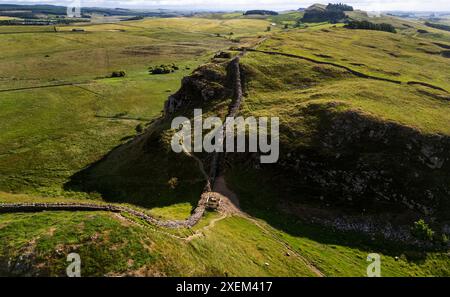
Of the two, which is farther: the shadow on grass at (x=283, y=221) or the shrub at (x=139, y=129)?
the shrub at (x=139, y=129)

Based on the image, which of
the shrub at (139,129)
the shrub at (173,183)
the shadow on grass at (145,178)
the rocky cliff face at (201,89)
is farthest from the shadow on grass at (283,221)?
the shrub at (139,129)

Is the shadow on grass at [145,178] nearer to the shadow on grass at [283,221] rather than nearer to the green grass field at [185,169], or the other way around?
the green grass field at [185,169]

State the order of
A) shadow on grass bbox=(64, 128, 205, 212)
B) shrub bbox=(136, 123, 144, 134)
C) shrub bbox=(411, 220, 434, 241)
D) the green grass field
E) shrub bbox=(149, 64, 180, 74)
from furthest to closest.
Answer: shrub bbox=(149, 64, 180, 74)
shrub bbox=(136, 123, 144, 134)
shadow on grass bbox=(64, 128, 205, 212)
shrub bbox=(411, 220, 434, 241)
the green grass field

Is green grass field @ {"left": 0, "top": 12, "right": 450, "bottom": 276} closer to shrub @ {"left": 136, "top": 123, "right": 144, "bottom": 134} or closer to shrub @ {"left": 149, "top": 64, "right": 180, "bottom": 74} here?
shrub @ {"left": 136, "top": 123, "right": 144, "bottom": 134}

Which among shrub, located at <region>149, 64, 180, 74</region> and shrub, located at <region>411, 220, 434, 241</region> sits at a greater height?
shrub, located at <region>149, 64, 180, 74</region>

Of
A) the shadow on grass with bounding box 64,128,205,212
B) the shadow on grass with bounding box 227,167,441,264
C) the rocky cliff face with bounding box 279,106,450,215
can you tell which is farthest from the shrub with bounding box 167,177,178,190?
the rocky cliff face with bounding box 279,106,450,215

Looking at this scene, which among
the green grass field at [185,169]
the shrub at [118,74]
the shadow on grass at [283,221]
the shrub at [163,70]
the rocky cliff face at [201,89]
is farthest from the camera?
the shrub at [163,70]

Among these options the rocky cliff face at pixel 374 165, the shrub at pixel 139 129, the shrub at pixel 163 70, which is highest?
the shrub at pixel 163 70

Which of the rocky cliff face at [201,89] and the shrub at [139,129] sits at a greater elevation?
the rocky cliff face at [201,89]
